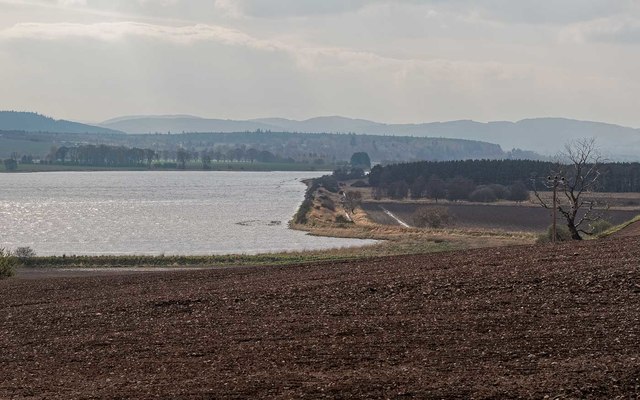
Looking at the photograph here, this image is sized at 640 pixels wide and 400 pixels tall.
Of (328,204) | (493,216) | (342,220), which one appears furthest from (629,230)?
(328,204)

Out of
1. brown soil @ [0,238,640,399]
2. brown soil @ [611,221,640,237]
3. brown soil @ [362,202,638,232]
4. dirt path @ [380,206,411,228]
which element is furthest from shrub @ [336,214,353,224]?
brown soil @ [0,238,640,399]

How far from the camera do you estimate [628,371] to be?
13828 millimetres

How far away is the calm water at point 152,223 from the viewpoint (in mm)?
69500

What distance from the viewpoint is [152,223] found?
91.2 m

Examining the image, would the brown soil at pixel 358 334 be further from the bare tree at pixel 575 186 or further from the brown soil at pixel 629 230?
the bare tree at pixel 575 186

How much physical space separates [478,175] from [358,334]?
135m

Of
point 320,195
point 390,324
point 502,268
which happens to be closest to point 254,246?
point 502,268

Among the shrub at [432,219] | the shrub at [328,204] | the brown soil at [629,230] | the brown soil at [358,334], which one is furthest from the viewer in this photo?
the shrub at [328,204]

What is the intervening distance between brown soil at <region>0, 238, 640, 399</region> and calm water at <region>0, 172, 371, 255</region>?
3907cm

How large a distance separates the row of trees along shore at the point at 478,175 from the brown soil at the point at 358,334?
10951 cm

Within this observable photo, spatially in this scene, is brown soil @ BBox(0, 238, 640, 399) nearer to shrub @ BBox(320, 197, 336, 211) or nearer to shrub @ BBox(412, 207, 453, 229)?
shrub @ BBox(412, 207, 453, 229)

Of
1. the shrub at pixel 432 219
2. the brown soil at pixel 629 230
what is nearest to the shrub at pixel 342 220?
the shrub at pixel 432 219

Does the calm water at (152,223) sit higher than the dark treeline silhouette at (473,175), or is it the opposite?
the dark treeline silhouette at (473,175)

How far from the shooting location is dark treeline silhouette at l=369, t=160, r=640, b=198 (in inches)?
5241
